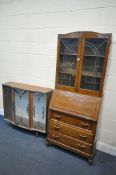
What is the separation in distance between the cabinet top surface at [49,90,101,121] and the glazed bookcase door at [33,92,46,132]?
291 millimetres

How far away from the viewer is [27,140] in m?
2.44

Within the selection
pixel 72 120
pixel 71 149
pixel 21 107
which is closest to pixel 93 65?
pixel 72 120

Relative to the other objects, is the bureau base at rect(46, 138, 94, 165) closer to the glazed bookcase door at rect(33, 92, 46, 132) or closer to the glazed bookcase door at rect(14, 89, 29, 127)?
the glazed bookcase door at rect(33, 92, 46, 132)

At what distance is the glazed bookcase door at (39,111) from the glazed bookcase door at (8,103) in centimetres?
50

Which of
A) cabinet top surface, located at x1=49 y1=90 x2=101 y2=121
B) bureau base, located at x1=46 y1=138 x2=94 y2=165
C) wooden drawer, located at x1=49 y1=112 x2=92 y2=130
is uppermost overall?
cabinet top surface, located at x1=49 y1=90 x2=101 y2=121

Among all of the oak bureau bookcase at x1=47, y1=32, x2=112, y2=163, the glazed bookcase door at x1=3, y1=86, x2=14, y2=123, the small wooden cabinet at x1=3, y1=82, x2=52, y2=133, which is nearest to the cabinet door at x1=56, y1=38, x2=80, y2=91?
the oak bureau bookcase at x1=47, y1=32, x2=112, y2=163

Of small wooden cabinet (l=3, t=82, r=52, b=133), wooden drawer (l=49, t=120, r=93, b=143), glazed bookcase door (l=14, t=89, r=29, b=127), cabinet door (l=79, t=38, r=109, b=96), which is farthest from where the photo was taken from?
glazed bookcase door (l=14, t=89, r=29, b=127)

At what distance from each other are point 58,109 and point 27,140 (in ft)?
2.86

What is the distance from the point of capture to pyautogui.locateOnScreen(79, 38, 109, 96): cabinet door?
1860mm

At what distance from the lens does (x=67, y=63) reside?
215 centimetres

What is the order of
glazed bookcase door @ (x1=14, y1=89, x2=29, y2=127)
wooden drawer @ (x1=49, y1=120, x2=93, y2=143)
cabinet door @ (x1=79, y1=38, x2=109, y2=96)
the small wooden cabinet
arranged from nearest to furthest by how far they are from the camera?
cabinet door @ (x1=79, y1=38, x2=109, y2=96) < wooden drawer @ (x1=49, y1=120, x2=93, y2=143) < the small wooden cabinet < glazed bookcase door @ (x1=14, y1=89, x2=29, y2=127)

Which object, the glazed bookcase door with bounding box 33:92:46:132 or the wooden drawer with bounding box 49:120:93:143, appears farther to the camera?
the glazed bookcase door with bounding box 33:92:46:132

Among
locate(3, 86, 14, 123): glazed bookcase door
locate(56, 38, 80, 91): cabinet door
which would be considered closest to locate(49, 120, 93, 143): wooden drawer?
locate(56, 38, 80, 91): cabinet door

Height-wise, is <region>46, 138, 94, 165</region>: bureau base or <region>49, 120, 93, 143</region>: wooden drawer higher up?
<region>49, 120, 93, 143</region>: wooden drawer
